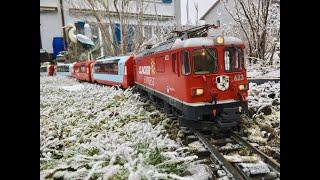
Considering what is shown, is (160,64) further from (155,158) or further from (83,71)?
(83,71)

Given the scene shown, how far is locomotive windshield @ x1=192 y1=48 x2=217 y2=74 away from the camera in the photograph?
17.7 feet

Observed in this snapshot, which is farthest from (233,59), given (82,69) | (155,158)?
(82,69)

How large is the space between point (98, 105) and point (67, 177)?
4.00 meters

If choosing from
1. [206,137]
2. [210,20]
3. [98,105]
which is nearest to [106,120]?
[98,105]

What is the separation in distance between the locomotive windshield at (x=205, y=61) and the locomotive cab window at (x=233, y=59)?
0.24m

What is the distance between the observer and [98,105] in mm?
7398

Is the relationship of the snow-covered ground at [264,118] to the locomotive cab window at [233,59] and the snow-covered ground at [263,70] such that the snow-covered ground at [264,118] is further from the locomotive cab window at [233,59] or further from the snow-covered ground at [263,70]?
the locomotive cab window at [233,59]

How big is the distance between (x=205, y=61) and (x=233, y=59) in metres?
0.58

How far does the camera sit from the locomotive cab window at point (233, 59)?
554cm

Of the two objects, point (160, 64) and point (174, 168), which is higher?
point (160, 64)

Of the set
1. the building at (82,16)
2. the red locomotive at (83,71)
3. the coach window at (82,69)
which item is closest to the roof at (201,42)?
the building at (82,16)

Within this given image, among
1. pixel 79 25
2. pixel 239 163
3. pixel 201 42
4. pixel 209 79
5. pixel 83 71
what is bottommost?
pixel 239 163

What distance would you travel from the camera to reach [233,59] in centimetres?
562
